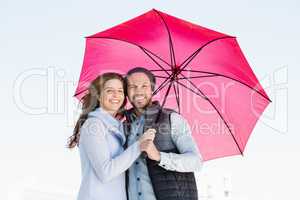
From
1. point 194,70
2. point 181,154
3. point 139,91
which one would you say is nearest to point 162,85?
point 194,70

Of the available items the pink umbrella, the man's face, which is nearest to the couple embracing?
the man's face

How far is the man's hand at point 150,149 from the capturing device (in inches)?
137

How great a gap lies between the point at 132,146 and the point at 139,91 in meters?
0.58

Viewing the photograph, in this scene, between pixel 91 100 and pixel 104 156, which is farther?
pixel 91 100

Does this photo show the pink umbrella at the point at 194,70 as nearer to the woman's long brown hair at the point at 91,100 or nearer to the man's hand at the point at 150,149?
the woman's long brown hair at the point at 91,100

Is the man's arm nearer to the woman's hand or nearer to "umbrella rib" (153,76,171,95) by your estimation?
the woman's hand

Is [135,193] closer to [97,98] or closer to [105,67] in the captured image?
[97,98]

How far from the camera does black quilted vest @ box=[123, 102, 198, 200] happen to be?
3564 mm

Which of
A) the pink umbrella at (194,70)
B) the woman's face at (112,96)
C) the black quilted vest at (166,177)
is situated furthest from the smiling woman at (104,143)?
the pink umbrella at (194,70)

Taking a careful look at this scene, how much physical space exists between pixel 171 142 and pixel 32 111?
363 cm

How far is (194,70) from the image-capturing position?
4.46m

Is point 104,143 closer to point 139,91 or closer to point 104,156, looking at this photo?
point 104,156

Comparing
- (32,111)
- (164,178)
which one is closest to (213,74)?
(164,178)

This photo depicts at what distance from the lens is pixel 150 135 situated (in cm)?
352
